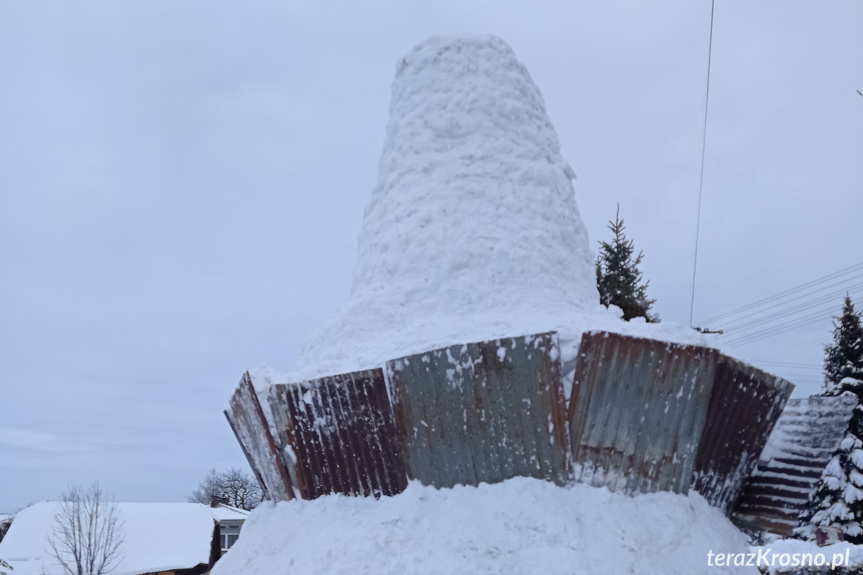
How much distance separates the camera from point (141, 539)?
2641 cm

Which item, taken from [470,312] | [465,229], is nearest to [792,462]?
[470,312]

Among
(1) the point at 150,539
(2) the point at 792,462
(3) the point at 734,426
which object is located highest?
(3) the point at 734,426

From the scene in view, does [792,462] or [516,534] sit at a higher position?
[792,462]

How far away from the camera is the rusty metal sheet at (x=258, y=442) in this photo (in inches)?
243

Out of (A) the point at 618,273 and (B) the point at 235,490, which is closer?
(A) the point at 618,273

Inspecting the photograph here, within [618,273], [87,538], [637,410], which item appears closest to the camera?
[637,410]

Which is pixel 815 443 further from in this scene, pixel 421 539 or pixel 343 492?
pixel 343 492

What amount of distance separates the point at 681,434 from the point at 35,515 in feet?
101

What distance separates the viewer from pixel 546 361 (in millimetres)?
4910

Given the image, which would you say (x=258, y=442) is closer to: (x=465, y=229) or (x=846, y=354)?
(x=465, y=229)

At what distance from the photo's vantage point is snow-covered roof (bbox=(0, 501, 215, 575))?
24.5 meters

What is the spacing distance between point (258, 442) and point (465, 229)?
3.06 meters

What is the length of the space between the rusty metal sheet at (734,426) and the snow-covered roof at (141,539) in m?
24.5

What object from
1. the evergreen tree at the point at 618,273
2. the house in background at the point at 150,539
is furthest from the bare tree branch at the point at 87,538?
the evergreen tree at the point at 618,273
